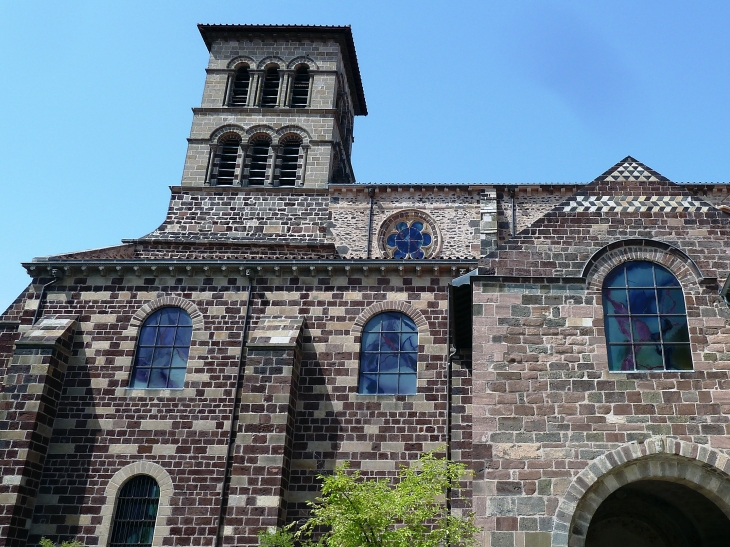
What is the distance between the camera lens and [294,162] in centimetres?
2808

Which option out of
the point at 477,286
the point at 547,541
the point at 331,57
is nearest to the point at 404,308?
the point at 477,286

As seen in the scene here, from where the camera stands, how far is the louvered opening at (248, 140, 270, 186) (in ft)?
90.9

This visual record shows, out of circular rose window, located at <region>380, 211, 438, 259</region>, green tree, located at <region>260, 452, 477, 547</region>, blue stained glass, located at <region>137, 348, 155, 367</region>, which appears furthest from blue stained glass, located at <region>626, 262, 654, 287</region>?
circular rose window, located at <region>380, 211, 438, 259</region>

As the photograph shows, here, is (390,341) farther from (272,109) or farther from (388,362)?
(272,109)

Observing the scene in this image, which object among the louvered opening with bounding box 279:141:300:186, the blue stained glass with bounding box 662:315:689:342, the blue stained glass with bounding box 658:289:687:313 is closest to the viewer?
the blue stained glass with bounding box 662:315:689:342

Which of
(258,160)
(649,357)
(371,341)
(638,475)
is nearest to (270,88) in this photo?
(258,160)

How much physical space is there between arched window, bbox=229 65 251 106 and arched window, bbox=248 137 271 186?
199 cm

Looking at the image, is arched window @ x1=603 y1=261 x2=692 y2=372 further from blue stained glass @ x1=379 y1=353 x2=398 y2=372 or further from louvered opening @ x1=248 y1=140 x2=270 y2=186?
louvered opening @ x1=248 y1=140 x2=270 y2=186

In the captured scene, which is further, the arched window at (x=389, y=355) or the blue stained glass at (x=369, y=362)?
the blue stained glass at (x=369, y=362)

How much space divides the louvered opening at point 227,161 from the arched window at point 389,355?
40.7 ft

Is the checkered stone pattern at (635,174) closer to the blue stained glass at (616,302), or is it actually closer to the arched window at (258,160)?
the blue stained glass at (616,302)

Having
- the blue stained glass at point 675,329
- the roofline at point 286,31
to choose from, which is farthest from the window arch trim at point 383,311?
the roofline at point 286,31

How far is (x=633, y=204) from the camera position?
44.5 ft

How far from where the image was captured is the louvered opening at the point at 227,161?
2773cm
